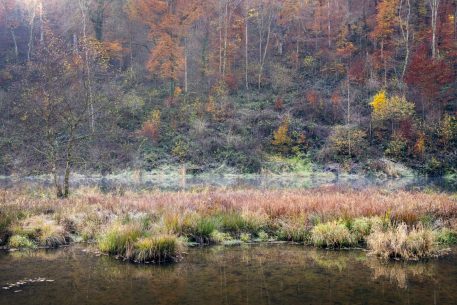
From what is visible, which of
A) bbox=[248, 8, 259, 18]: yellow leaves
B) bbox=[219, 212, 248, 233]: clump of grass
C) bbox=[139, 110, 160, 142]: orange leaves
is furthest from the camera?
bbox=[248, 8, 259, 18]: yellow leaves

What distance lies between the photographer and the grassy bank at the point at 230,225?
10523 millimetres

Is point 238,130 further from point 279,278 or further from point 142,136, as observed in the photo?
point 279,278

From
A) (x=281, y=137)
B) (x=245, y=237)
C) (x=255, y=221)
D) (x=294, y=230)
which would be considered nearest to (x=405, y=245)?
(x=294, y=230)

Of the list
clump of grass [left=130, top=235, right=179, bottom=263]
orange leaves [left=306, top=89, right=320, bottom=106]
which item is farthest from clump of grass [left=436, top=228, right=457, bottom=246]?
orange leaves [left=306, top=89, right=320, bottom=106]

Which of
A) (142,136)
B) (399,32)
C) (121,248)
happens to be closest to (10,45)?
(142,136)

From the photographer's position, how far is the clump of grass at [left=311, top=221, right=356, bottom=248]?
38.7ft

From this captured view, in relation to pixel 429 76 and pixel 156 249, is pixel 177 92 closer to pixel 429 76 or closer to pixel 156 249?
pixel 429 76

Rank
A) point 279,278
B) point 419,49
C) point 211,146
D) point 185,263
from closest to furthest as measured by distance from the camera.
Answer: point 279,278 < point 185,263 < point 211,146 < point 419,49

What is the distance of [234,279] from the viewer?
8680 mm

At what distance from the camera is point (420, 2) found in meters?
56.9

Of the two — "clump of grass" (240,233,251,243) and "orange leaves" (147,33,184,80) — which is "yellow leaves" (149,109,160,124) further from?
"clump of grass" (240,233,251,243)

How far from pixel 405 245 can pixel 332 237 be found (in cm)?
197

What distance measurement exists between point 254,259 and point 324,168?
104 ft

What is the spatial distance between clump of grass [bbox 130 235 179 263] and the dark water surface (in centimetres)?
38
